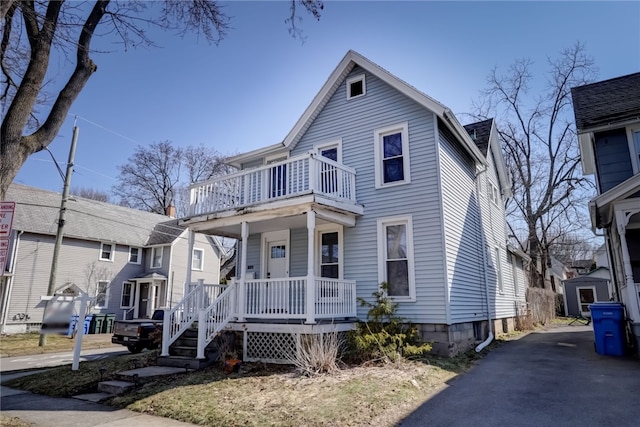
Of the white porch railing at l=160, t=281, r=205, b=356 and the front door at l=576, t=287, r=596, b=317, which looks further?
the front door at l=576, t=287, r=596, b=317

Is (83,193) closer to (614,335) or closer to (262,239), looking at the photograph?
(262,239)

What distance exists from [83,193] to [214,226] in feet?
142

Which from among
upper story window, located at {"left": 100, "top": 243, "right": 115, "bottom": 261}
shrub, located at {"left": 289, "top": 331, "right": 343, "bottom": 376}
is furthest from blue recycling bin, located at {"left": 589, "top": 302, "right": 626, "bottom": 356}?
upper story window, located at {"left": 100, "top": 243, "right": 115, "bottom": 261}

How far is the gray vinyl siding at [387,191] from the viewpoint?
1039 cm

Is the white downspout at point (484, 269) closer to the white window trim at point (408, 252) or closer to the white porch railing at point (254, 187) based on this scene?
the white window trim at point (408, 252)

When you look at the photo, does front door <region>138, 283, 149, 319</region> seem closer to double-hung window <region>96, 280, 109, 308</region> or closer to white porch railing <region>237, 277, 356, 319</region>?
double-hung window <region>96, 280, 109, 308</region>

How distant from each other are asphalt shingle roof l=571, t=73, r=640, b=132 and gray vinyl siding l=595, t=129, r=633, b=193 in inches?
22.6

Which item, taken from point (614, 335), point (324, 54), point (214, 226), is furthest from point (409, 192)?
point (614, 335)

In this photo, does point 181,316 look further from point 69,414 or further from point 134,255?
point 134,255

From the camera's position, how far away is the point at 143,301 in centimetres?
2736

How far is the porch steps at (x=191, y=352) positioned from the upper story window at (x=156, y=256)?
19.0 metres

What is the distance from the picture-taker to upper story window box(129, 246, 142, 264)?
2769 centimetres

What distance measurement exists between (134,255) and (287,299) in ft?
72.5

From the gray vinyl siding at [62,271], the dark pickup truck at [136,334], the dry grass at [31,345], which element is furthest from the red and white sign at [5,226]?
the gray vinyl siding at [62,271]
